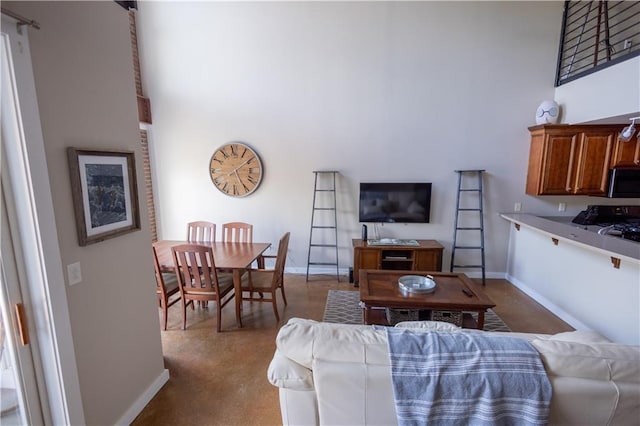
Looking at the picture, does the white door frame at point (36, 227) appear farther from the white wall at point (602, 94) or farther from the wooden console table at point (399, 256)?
the white wall at point (602, 94)

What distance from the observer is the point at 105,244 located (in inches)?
68.0

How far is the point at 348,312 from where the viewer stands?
3.36 metres

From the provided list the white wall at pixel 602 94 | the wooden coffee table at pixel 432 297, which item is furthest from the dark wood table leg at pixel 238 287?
the white wall at pixel 602 94

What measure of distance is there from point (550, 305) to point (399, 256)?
1806 mm

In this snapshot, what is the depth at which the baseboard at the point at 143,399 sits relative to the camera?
1.86 m

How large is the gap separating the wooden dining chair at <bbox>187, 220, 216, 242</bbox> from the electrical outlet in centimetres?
231

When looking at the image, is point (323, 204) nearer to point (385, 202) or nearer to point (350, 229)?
point (350, 229)

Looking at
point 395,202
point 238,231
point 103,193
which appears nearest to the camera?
point 103,193

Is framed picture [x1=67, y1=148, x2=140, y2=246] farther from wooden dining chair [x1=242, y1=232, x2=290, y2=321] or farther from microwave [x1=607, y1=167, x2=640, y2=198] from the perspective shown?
microwave [x1=607, y1=167, x2=640, y2=198]

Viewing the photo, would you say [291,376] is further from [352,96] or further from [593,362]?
[352,96]

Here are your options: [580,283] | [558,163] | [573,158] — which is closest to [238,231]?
[580,283]

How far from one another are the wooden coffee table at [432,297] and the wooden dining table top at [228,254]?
1.23 meters

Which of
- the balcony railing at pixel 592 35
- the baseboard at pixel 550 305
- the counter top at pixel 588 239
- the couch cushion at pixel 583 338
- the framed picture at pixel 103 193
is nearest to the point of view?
the couch cushion at pixel 583 338

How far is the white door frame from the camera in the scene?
125 cm
